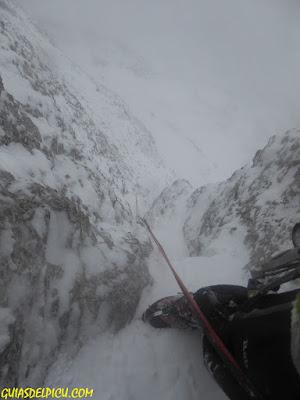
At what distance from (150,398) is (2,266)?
2.43m

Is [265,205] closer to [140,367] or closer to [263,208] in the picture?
[263,208]

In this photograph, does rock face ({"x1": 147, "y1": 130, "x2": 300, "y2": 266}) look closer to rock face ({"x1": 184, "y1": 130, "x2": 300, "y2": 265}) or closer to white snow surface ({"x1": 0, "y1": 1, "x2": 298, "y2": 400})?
rock face ({"x1": 184, "y1": 130, "x2": 300, "y2": 265})

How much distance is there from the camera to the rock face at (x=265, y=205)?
6.00m

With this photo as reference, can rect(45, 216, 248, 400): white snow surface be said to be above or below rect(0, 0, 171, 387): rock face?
below

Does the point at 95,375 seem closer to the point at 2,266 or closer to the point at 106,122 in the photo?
the point at 2,266

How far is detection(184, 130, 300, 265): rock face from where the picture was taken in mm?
6000

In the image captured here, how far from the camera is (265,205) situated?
7.17 meters

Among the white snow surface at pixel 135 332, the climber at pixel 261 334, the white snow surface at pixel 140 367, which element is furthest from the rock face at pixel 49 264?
the climber at pixel 261 334

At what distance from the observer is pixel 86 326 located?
3730 mm

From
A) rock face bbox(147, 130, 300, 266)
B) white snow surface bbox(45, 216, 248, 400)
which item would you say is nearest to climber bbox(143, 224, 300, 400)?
white snow surface bbox(45, 216, 248, 400)

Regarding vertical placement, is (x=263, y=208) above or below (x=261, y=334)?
above

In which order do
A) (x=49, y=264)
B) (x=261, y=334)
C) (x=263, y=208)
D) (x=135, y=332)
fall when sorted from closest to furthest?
(x=261, y=334), (x=49, y=264), (x=135, y=332), (x=263, y=208)

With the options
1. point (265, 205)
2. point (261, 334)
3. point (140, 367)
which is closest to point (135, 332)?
point (140, 367)

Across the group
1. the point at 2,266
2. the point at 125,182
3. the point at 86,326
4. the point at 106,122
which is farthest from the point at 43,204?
the point at 106,122
